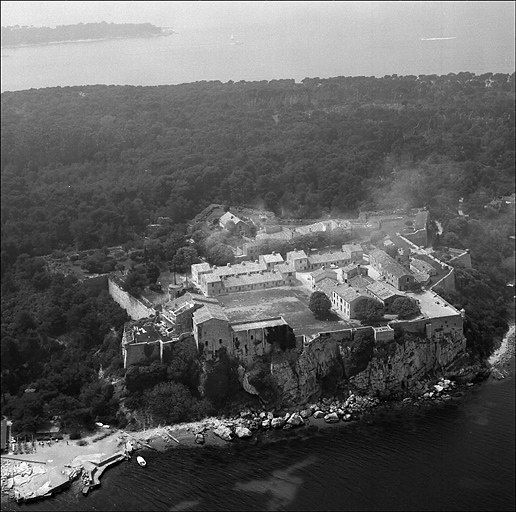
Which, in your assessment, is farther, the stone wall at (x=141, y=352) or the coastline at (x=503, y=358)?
the coastline at (x=503, y=358)

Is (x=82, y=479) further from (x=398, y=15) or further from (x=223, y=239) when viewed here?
(x=398, y=15)

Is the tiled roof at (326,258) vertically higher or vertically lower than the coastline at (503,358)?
higher

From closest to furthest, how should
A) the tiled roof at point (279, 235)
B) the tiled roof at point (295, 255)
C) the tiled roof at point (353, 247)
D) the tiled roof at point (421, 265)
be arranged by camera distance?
the tiled roof at point (421, 265)
the tiled roof at point (295, 255)
the tiled roof at point (353, 247)
the tiled roof at point (279, 235)

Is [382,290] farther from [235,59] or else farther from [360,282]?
[235,59]

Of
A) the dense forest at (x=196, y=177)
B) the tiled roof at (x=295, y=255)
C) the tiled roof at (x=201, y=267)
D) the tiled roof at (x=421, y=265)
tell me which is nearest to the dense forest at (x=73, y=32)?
the dense forest at (x=196, y=177)

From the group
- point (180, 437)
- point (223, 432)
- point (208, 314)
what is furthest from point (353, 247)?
point (180, 437)

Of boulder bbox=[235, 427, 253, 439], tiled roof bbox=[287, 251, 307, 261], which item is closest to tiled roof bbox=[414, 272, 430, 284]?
tiled roof bbox=[287, 251, 307, 261]

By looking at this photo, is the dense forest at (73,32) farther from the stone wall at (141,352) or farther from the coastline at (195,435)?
the coastline at (195,435)
